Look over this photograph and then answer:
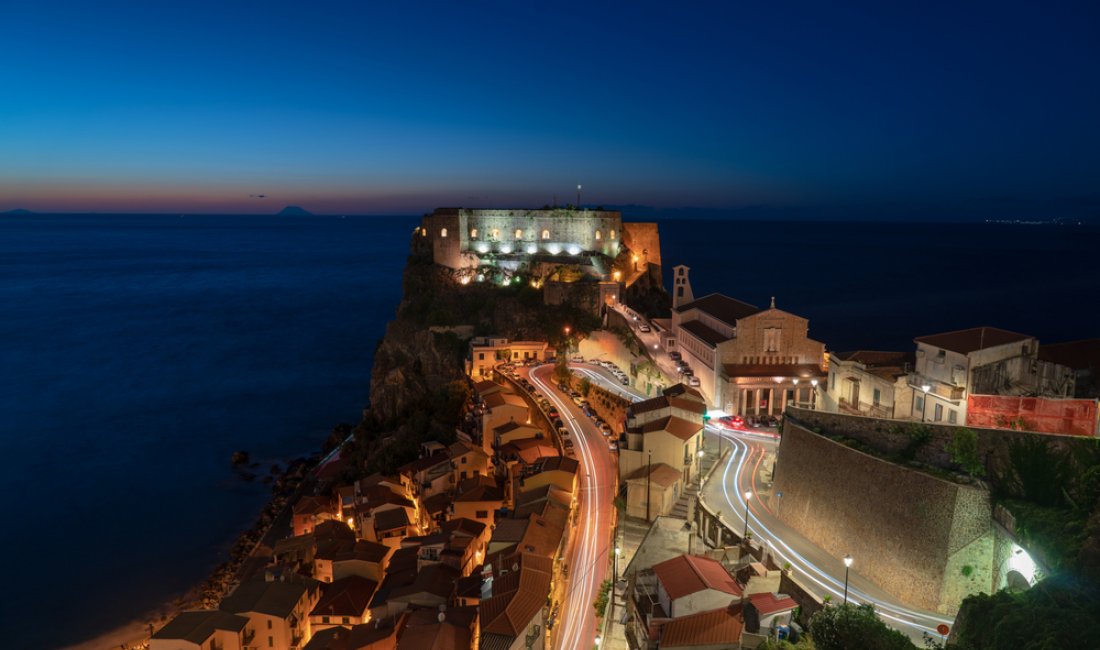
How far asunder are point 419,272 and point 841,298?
50775 millimetres

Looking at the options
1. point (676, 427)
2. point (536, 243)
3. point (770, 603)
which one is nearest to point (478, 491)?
point (676, 427)

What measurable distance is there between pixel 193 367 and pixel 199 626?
4564 cm

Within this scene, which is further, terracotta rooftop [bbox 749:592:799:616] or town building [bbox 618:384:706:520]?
town building [bbox 618:384:706:520]

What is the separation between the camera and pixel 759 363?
29188 mm

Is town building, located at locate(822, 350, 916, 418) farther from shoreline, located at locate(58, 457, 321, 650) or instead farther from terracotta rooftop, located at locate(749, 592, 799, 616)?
shoreline, located at locate(58, 457, 321, 650)

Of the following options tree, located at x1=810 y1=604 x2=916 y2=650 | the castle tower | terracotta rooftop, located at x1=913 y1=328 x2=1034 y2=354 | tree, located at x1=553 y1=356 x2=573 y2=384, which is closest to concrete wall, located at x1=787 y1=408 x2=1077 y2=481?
terracotta rooftop, located at x1=913 y1=328 x2=1034 y2=354

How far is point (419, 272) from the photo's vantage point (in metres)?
50.0

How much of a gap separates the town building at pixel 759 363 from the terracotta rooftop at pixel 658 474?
6665 mm

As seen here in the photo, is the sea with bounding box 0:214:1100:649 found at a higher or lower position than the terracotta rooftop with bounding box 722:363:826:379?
lower

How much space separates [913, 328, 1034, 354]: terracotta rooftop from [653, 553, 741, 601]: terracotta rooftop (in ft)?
36.6

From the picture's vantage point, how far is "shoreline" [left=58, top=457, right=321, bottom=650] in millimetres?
25203

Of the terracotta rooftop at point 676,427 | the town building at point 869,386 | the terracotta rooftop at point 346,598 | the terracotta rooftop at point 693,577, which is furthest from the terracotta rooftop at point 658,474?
the terracotta rooftop at point 346,598

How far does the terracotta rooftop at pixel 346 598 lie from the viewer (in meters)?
23.3

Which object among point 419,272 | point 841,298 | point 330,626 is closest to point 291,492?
point 330,626
